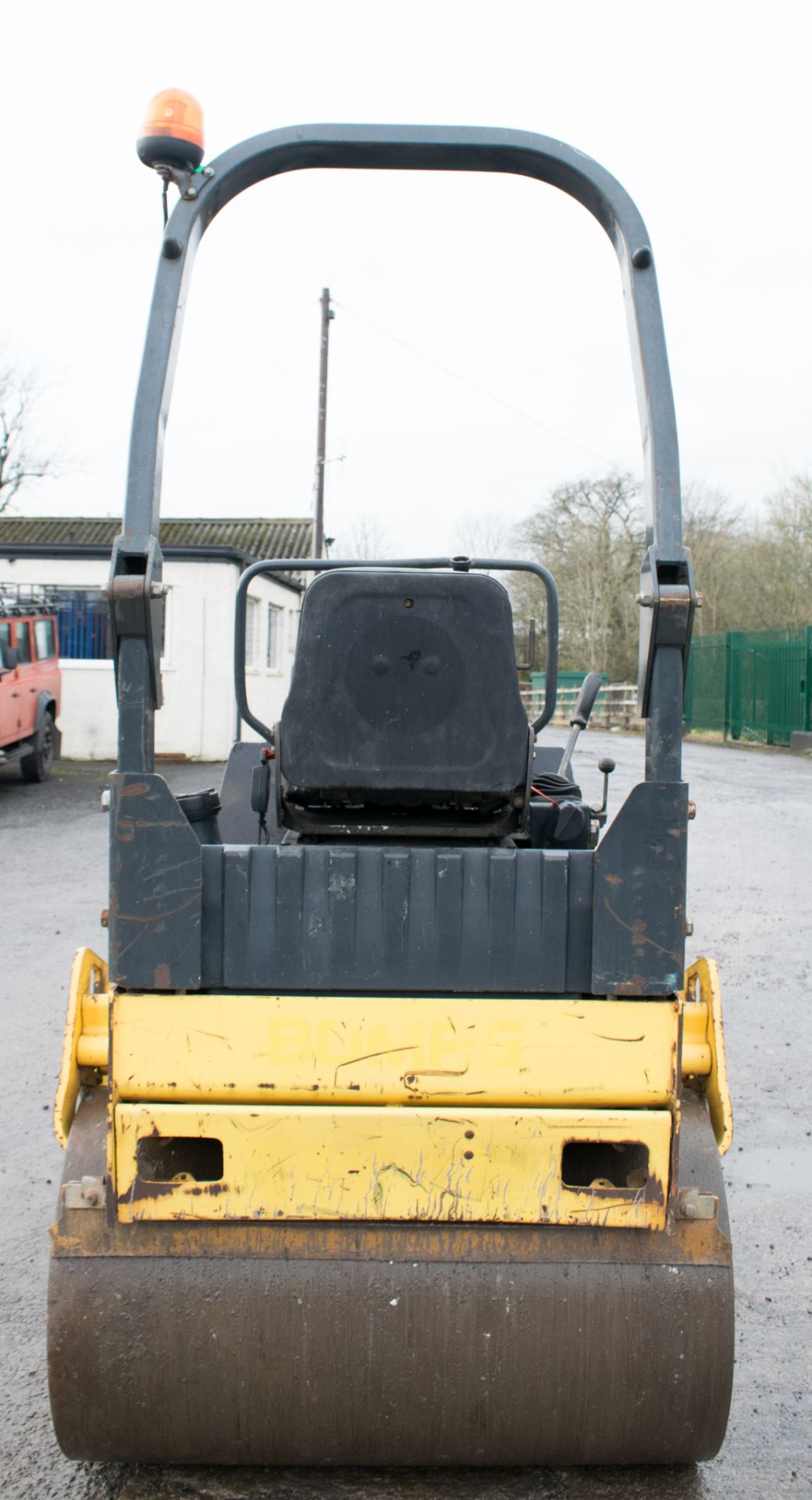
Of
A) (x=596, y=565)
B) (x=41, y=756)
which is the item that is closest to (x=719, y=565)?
(x=596, y=565)

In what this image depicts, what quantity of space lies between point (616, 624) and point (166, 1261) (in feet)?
136

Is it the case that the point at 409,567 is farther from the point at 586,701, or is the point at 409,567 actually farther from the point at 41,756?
the point at 41,756

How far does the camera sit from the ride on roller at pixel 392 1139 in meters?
2.56

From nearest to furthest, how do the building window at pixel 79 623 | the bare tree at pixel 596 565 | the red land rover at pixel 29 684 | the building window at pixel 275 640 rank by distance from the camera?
the red land rover at pixel 29 684 → the building window at pixel 79 623 → the building window at pixel 275 640 → the bare tree at pixel 596 565

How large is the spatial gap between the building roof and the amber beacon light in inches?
892

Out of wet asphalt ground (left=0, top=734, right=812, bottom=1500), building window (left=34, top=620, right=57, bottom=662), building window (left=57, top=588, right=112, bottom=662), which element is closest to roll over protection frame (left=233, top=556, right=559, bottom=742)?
wet asphalt ground (left=0, top=734, right=812, bottom=1500)

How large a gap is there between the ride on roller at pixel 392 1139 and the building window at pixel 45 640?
52.0 feet

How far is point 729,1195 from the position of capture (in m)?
4.52

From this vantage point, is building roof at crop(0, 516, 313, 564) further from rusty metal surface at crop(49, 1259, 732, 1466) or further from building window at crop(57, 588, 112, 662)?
rusty metal surface at crop(49, 1259, 732, 1466)

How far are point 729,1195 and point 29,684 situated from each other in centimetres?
1443

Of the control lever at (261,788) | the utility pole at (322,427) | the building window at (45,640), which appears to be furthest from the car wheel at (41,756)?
the control lever at (261,788)

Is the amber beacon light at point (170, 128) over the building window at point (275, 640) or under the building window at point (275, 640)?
over

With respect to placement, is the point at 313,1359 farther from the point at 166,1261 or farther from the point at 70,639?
the point at 70,639

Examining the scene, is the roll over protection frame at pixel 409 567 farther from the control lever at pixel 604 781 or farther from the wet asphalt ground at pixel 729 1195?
the wet asphalt ground at pixel 729 1195
